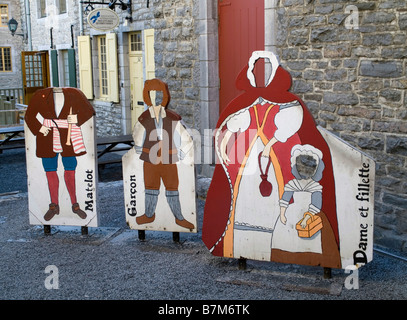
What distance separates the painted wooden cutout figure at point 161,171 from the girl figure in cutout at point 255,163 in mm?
493

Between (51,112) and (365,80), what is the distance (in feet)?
9.87

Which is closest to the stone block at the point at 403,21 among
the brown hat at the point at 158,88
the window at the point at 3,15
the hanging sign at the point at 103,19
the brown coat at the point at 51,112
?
the brown hat at the point at 158,88

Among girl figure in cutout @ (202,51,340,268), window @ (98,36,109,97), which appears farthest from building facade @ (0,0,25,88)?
girl figure in cutout @ (202,51,340,268)

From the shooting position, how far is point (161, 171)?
16.1 feet

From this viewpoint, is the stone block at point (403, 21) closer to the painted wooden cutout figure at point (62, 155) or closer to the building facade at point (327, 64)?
the building facade at point (327, 64)

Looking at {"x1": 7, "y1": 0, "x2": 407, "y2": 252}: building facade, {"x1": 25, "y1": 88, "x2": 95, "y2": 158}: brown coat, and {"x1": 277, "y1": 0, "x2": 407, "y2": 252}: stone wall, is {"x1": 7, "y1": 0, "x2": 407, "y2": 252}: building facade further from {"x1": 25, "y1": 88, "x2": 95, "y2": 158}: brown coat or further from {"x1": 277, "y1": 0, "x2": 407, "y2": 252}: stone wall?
{"x1": 25, "y1": 88, "x2": 95, "y2": 158}: brown coat

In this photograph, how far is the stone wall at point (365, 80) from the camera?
5051mm

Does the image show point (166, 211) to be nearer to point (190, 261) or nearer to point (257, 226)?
point (190, 261)

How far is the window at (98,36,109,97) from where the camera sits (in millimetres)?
12914

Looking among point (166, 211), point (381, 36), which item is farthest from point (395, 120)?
point (166, 211)

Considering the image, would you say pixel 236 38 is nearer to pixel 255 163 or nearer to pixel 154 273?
pixel 255 163

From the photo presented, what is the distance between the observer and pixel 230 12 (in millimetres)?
7180

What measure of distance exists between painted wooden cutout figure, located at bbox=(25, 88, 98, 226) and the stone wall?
94.1 inches

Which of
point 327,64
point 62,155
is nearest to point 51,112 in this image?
point 62,155
